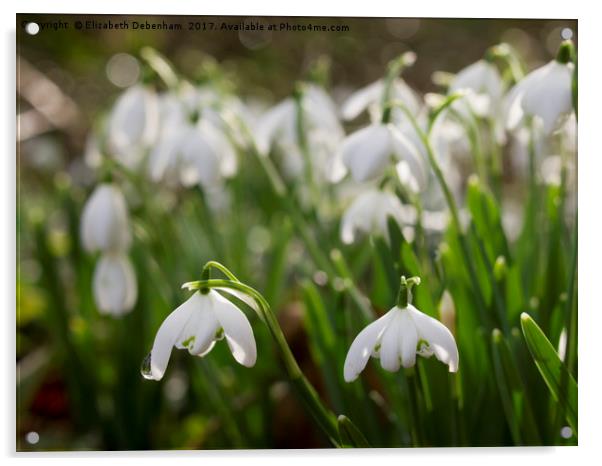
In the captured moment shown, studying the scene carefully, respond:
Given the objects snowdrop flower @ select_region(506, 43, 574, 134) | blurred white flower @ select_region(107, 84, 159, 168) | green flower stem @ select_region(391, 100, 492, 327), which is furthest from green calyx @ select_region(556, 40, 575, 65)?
blurred white flower @ select_region(107, 84, 159, 168)

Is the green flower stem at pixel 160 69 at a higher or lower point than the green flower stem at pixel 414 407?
higher

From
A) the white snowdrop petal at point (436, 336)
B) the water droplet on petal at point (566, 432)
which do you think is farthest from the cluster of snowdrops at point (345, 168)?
the water droplet on petal at point (566, 432)

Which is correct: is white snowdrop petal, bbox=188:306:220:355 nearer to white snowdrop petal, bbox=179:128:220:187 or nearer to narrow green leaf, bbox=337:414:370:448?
narrow green leaf, bbox=337:414:370:448

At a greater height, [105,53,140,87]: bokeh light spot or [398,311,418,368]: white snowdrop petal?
[105,53,140,87]: bokeh light spot

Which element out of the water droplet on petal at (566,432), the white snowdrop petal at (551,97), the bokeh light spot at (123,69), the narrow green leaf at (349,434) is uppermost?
the bokeh light spot at (123,69)

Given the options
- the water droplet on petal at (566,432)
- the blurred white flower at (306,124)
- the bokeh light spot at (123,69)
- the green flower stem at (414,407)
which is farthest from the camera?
the bokeh light spot at (123,69)
